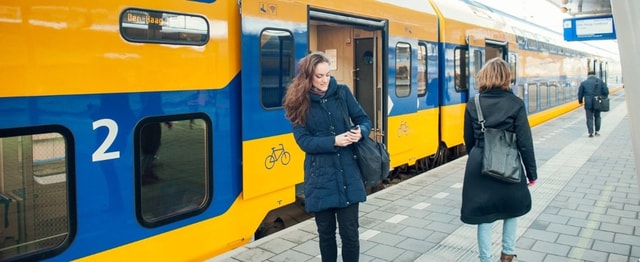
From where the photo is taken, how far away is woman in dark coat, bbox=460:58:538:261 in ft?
12.0

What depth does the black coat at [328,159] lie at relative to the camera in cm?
334

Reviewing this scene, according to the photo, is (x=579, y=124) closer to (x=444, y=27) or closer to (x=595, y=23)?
(x=595, y=23)

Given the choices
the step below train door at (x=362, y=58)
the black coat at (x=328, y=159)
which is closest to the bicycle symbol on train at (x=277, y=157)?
the black coat at (x=328, y=159)

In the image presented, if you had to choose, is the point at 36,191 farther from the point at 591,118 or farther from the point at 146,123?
the point at 591,118

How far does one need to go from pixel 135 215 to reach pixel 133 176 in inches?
11.0

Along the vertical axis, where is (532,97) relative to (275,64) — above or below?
below

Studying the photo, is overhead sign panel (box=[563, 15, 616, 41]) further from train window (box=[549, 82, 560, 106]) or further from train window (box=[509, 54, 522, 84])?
train window (box=[549, 82, 560, 106])

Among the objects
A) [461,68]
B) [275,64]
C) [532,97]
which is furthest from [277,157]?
[532,97]

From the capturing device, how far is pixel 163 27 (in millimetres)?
3693

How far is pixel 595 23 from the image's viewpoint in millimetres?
13641

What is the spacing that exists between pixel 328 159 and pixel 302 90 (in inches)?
18.9

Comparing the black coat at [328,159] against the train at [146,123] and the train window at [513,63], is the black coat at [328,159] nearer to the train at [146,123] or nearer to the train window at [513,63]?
the train at [146,123]

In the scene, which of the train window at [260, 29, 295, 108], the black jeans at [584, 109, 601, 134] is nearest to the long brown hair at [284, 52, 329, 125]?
the train window at [260, 29, 295, 108]

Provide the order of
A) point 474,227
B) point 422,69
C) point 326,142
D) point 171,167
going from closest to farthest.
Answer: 1. point 326,142
2. point 171,167
3. point 474,227
4. point 422,69
